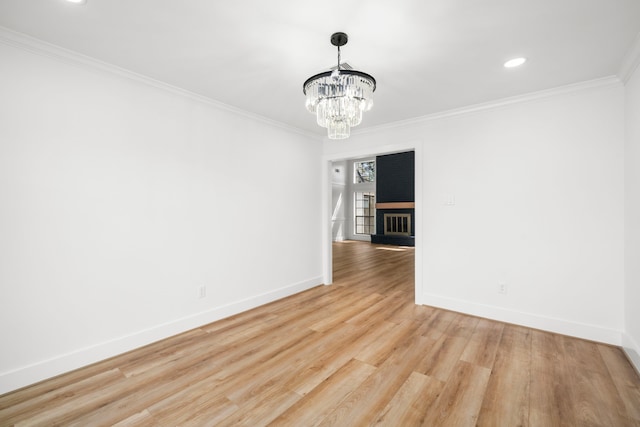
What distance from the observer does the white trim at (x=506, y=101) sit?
2496 millimetres

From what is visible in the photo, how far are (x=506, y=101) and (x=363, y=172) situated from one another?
831cm

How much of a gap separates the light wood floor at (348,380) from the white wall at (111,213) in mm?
295

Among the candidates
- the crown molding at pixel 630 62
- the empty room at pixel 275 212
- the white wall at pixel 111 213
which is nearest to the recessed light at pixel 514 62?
the empty room at pixel 275 212

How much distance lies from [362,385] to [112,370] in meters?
1.86

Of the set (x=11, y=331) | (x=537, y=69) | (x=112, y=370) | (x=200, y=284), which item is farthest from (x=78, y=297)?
(x=537, y=69)

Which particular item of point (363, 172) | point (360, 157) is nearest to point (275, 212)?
point (360, 157)

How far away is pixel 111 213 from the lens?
2.28m

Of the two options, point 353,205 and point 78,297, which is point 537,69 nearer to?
point 78,297

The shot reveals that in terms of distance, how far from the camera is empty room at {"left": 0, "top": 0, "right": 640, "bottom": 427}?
5.64 feet

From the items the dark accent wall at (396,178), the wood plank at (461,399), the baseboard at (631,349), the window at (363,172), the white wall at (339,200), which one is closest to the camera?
the wood plank at (461,399)

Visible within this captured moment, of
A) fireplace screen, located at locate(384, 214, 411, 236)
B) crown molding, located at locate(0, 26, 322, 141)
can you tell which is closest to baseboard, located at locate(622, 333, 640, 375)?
crown molding, located at locate(0, 26, 322, 141)

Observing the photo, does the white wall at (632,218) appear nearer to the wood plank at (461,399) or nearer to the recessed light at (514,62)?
the recessed light at (514,62)

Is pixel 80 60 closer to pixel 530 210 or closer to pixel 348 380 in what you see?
pixel 348 380

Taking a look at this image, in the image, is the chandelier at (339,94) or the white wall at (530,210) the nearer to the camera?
the chandelier at (339,94)
